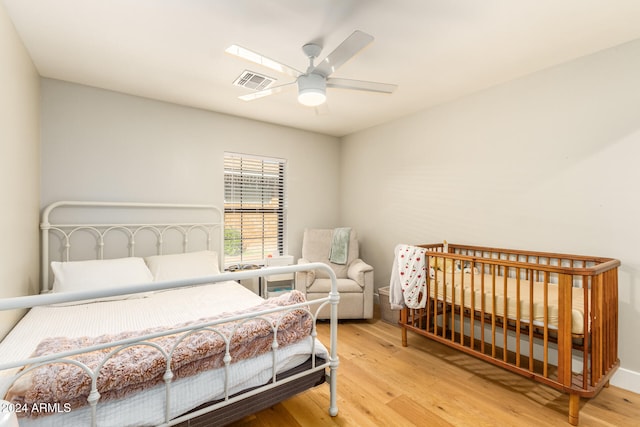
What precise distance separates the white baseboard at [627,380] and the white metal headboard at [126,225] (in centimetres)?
348

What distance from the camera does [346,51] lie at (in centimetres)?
163

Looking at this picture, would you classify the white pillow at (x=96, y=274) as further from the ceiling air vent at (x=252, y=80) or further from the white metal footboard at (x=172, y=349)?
the ceiling air vent at (x=252, y=80)

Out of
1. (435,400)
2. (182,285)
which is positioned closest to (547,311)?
(435,400)

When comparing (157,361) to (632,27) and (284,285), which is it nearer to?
(284,285)

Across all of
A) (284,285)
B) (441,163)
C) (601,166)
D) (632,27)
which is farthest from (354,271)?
(632,27)

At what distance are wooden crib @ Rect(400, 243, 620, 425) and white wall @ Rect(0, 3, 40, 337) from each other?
2903 millimetres

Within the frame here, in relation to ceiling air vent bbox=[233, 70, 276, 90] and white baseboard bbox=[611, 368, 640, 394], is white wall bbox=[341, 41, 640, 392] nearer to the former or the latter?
white baseboard bbox=[611, 368, 640, 394]

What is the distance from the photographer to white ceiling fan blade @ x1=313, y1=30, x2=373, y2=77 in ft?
4.96

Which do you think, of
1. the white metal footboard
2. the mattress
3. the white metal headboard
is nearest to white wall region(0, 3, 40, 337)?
the white metal headboard

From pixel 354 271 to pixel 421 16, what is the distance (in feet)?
8.32

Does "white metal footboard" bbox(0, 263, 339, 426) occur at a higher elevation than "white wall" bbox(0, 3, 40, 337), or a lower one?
lower

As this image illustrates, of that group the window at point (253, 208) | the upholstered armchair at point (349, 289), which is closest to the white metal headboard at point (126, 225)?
the window at point (253, 208)

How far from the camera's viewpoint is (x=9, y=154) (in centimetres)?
177

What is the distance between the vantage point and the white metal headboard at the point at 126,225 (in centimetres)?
257
